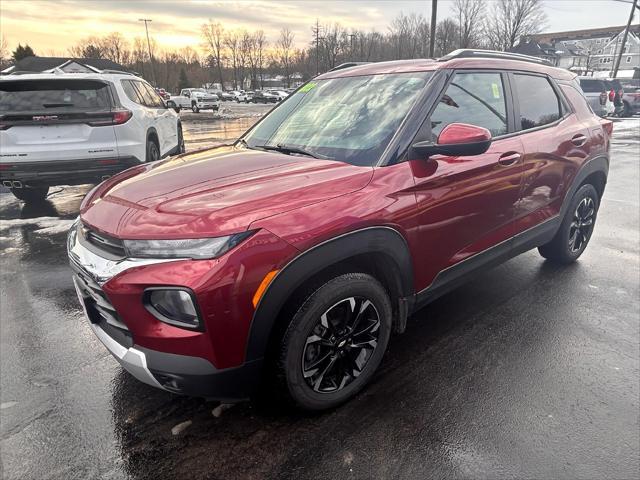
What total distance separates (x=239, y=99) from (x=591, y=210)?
61.8 metres

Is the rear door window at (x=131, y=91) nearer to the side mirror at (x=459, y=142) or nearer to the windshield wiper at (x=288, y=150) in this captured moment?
the windshield wiper at (x=288, y=150)

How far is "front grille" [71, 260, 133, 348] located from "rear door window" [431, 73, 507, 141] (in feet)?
6.52

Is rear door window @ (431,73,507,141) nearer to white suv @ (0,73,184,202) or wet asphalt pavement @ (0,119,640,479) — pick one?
wet asphalt pavement @ (0,119,640,479)

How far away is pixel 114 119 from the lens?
6078mm

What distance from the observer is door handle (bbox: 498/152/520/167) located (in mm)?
3010

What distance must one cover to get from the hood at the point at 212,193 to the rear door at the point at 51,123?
12.2ft

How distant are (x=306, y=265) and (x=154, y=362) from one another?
781mm

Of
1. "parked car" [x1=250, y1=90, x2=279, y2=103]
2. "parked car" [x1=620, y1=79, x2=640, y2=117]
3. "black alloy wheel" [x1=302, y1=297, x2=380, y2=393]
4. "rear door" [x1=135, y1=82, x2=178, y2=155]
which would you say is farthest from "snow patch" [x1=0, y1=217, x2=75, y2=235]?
"parked car" [x1=250, y1=90, x2=279, y2=103]

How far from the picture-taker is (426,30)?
7519 centimetres

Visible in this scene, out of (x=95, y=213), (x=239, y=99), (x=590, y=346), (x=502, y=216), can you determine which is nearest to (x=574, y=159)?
(x=502, y=216)

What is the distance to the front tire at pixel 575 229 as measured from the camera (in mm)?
4035

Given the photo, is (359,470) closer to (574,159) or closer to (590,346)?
(590,346)

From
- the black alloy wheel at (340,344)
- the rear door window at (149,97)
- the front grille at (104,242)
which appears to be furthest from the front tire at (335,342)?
the rear door window at (149,97)

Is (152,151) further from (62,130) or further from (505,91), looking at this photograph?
(505,91)
